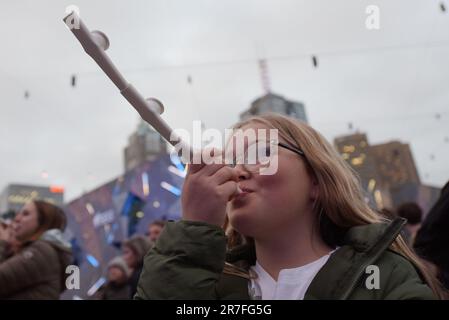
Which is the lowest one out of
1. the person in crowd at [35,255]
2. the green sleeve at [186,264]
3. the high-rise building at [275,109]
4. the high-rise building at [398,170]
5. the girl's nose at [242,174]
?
the high-rise building at [398,170]

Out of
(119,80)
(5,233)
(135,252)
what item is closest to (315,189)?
(119,80)

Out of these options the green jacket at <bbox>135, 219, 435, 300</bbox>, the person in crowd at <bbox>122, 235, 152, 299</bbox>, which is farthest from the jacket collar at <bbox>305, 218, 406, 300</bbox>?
the person in crowd at <bbox>122, 235, 152, 299</bbox>

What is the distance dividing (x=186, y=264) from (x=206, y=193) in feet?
0.59

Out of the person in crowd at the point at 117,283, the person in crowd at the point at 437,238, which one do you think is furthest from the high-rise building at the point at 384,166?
the person in crowd at the point at 437,238

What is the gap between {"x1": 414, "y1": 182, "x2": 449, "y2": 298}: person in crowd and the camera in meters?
1.69

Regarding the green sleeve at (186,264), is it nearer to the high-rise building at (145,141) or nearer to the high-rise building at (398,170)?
the high-rise building at (145,141)

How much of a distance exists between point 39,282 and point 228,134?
159 centimetres

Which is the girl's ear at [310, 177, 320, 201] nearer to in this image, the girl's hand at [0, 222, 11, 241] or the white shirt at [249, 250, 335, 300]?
the white shirt at [249, 250, 335, 300]

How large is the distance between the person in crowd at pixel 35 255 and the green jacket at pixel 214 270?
151 centimetres

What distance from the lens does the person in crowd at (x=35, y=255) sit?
7.06 ft

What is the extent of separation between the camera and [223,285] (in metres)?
1.05

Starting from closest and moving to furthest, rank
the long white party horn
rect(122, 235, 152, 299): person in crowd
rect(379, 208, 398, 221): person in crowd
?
the long white party horn < rect(379, 208, 398, 221): person in crowd < rect(122, 235, 152, 299): person in crowd

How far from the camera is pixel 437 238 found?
5.64 feet

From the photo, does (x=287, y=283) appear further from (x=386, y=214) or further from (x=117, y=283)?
(x=117, y=283)
